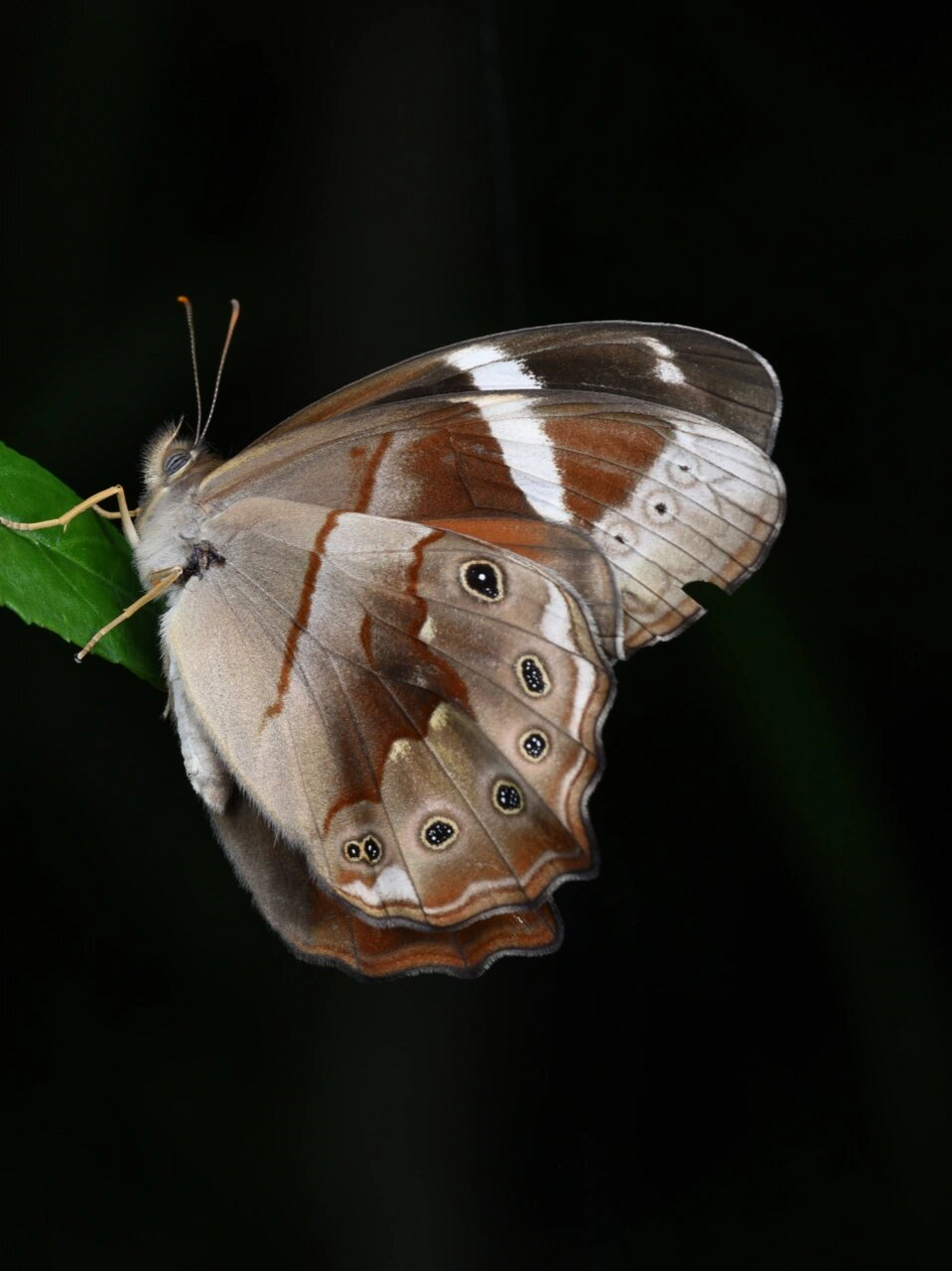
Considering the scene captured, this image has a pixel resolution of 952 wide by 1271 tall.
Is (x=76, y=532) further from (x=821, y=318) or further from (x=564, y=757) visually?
(x=821, y=318)

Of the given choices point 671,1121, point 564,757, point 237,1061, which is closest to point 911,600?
point 671,1121

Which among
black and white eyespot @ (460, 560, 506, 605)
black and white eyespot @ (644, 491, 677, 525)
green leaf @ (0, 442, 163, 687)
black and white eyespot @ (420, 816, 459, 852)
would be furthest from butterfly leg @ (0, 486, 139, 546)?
black and white eyespot @ (644, 491, 677, 525)

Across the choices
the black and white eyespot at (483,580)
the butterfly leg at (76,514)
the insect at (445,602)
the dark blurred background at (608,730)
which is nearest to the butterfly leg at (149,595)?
the insect at (445,602)

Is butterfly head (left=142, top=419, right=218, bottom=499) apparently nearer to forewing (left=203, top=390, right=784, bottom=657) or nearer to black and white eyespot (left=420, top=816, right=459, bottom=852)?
forewing (left=203, top=390, right=784, bottom=657)

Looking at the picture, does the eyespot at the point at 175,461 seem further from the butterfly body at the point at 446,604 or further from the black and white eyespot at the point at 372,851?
the black and white eyespot at the point at 372,851

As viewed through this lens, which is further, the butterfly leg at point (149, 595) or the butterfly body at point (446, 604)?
the butterfly body at point (446, 604)

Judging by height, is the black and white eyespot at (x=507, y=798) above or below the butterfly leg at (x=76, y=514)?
below
